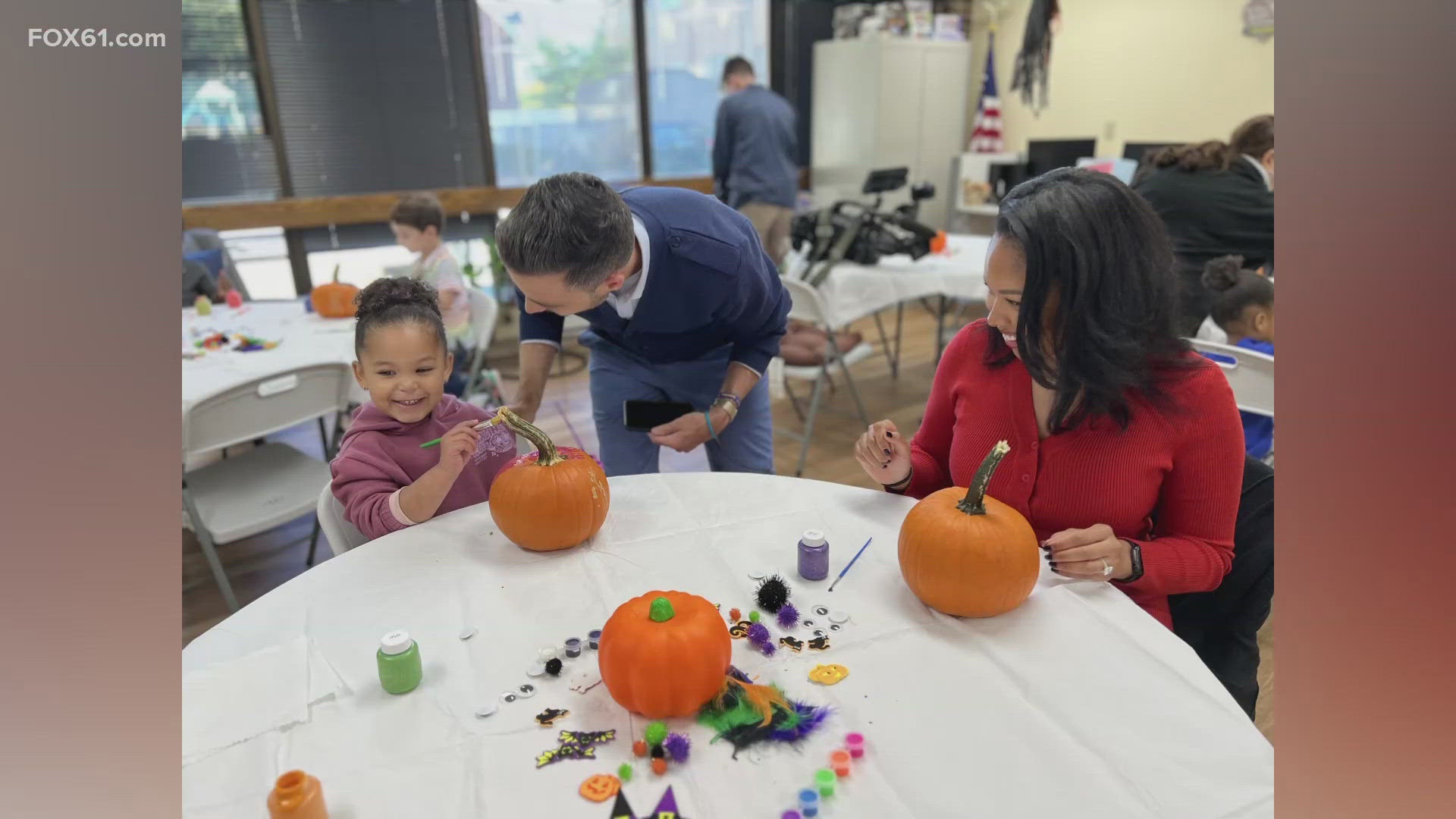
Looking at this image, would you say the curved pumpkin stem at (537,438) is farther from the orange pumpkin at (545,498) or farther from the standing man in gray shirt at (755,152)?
the standing man in gray shirt at (755,152)

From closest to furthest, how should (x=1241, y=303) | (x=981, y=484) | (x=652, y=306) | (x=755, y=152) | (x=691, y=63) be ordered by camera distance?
(x=981, y=484) < (x=652, y=306) < (x=1241, y=303) < (x=755, y=152) < (x=691, y=63)

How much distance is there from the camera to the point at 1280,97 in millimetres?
438

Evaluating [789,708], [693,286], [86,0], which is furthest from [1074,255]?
[86,0]

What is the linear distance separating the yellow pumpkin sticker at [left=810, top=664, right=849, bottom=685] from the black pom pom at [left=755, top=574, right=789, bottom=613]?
13 centimetres

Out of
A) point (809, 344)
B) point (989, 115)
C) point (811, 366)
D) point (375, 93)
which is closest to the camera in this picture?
point (811, 366)

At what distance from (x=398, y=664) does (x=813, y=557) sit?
21.3 inches

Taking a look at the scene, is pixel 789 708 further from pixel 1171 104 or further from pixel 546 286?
pixel 1171 104

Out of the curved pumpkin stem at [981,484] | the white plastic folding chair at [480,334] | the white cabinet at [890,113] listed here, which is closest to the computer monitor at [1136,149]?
the white cabinet at [890,113]

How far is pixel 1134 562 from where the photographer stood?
1157 millimetres

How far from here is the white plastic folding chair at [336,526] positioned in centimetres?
140

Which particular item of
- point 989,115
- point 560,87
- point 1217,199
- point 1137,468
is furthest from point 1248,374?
point 989,115

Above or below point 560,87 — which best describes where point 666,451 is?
below

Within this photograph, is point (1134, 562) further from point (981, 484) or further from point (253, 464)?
point (253, 464)

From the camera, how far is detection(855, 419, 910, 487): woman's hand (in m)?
1.38
